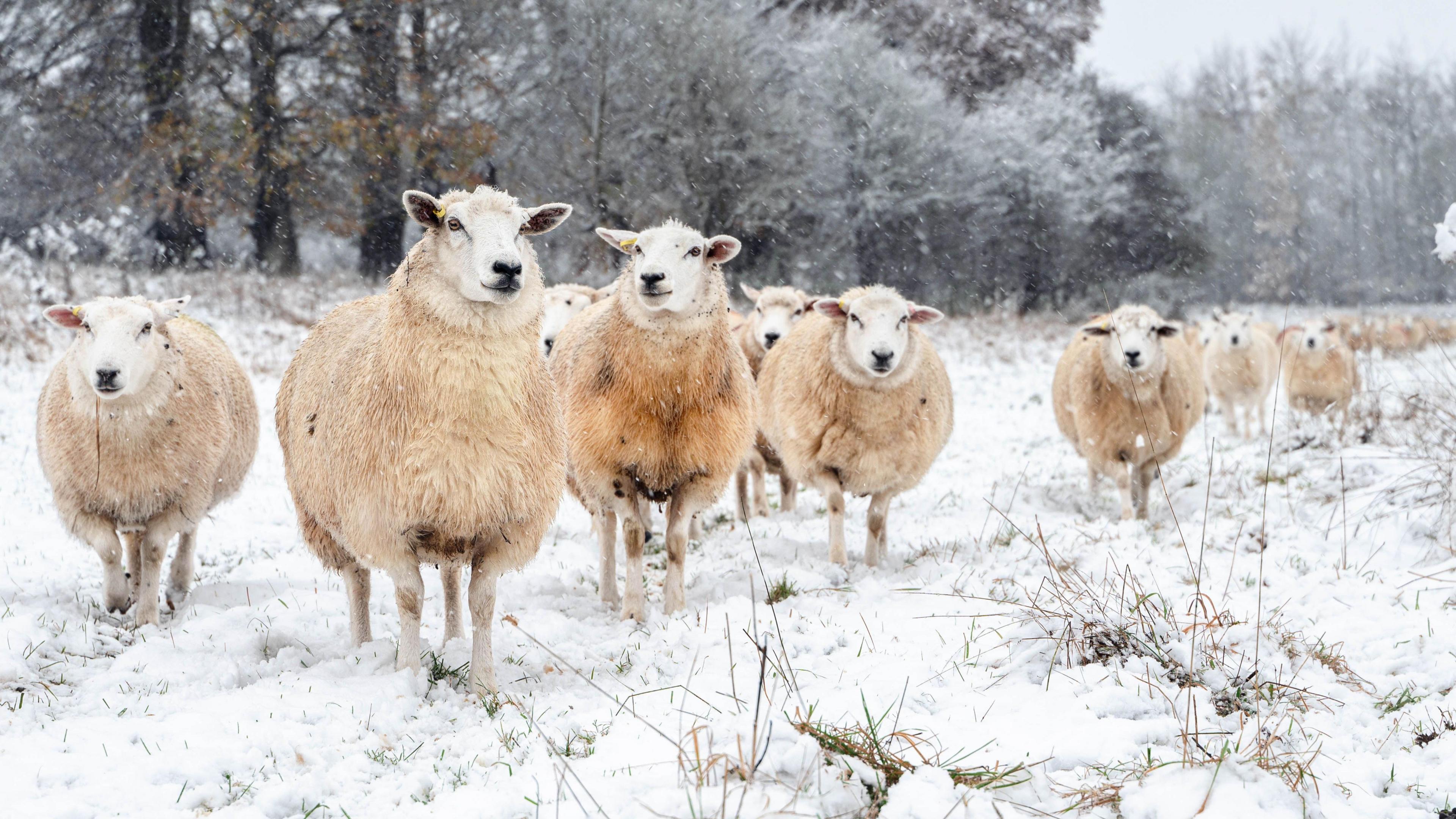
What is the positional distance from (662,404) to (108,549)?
2.88 meters

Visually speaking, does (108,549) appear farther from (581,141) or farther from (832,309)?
(581,141)

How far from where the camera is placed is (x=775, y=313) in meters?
9.07

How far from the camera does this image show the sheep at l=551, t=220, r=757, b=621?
5156mm

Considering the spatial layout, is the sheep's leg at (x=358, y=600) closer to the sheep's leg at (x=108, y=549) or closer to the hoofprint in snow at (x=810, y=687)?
the hoofprint in snow at (x=810, y=687)

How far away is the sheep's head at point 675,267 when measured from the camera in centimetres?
501

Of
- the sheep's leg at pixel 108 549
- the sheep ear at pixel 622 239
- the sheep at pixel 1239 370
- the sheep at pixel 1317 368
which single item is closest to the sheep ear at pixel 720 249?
the sheep ear at pixel 622 239

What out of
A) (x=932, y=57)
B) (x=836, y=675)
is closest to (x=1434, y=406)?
(x=836, y=675)

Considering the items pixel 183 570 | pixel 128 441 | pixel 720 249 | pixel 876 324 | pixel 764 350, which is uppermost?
pixel 720 249

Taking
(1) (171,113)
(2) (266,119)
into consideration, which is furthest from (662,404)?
(1) (171,113)

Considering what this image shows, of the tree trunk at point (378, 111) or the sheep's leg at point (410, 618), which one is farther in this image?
the tree trunk at point (378, 111)

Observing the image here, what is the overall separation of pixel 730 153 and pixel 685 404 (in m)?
17.6

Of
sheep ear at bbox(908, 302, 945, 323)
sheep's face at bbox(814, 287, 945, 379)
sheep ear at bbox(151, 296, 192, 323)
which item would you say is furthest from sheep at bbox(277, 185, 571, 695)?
sheep ear at bbox(908, 302, 945, 323)

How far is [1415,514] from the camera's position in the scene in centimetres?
557

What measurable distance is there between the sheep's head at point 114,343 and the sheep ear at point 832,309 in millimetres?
3721
